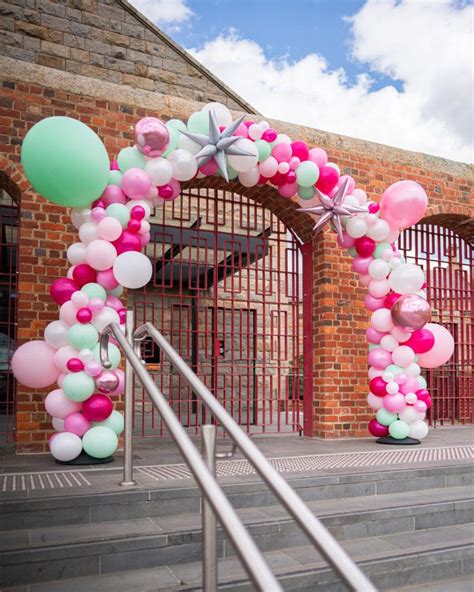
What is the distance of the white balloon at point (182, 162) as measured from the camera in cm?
461

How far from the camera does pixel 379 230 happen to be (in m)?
5.42

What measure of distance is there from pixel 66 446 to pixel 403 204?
3.56 metres

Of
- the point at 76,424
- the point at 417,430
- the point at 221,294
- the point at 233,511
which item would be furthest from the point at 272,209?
the point at 221,294

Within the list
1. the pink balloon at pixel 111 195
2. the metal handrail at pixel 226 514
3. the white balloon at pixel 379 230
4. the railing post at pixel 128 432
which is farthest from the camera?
the white balloon at pixel 379 230

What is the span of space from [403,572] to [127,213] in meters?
3.01

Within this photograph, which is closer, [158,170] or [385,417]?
[158,170]

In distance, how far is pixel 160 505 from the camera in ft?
10.7

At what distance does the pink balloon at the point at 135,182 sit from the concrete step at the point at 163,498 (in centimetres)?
220

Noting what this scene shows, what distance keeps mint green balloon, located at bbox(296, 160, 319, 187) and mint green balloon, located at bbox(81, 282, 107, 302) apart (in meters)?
2.04

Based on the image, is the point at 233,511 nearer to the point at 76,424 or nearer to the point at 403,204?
the point at 76,424

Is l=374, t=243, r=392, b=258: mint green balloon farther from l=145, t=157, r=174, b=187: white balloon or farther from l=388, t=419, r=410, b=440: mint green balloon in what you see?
l=145, t=157, r=174, b=187: white balloon

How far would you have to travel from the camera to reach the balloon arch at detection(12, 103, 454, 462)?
414 cm

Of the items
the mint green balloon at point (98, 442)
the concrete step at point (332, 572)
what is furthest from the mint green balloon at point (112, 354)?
the concrete step at point (332, 572)

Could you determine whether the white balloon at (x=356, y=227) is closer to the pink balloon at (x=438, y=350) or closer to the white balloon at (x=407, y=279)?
the white balloon at (x=407, y=279)
